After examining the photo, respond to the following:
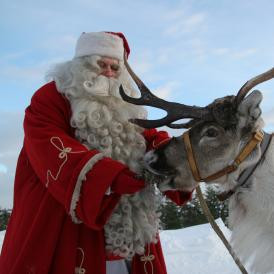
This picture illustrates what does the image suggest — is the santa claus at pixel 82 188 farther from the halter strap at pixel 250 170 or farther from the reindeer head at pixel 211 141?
the halter strap at pixel 250 170

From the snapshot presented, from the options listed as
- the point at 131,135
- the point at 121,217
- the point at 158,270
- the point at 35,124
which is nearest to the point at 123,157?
the point at 131,135

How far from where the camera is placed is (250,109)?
129 inches

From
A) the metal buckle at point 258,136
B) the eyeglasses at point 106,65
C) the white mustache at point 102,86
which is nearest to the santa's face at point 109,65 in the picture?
the eyeglasses at point 106,65

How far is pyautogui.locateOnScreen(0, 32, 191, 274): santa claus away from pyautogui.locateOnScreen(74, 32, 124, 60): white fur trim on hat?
0.21 m

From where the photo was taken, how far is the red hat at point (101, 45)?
4.02 metres

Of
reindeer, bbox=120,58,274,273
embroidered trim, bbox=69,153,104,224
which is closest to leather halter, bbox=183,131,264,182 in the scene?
reindeer, bbox=120,58,274,273

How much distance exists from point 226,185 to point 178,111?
61 cm

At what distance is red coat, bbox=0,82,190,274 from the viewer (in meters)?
3.13

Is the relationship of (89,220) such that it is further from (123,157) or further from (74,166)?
(123,157)

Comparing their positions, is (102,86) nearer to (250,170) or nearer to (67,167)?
(67,167)

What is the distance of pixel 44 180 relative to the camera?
3.29m

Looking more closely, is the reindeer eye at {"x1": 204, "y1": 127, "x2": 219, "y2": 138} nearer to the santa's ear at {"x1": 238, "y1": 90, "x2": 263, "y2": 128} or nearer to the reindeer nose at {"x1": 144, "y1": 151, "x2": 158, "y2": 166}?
the santa's ear at {"x1": 238, "y1": 90, "x2": 263, "y2": 128}

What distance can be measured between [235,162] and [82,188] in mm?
1026

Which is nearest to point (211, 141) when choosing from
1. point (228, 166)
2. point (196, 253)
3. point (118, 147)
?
point (228, 166)
